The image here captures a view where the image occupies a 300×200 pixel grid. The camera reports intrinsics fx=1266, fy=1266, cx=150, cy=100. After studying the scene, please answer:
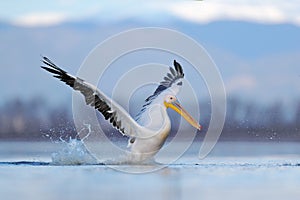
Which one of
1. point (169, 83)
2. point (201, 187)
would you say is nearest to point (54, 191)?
point (201, 187)

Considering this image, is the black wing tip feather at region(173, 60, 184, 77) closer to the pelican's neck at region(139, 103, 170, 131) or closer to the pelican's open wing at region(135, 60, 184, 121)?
the pelican's open wing at region(135, 60, 184, 121)

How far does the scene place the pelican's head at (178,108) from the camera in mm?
11797

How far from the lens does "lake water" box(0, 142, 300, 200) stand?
9.41 meters

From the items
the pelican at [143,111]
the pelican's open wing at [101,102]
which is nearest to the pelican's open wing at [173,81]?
the pelican at [143,111]

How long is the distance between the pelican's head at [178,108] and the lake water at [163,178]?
1.09ft

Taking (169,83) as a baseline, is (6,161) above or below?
below

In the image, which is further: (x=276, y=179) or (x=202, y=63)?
(x=202, y=63)

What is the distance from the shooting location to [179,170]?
36.2 feet

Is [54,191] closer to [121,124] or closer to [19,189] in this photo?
[19,189]

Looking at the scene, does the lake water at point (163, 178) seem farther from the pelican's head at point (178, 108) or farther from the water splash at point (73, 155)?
the pelican's head at point (178, 108)

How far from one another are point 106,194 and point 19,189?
77cm

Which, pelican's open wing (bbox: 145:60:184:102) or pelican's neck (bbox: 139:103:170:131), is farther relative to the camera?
pelican's open wing (bbox: 145:60:184:102)

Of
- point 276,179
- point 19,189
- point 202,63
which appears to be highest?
point 202,63

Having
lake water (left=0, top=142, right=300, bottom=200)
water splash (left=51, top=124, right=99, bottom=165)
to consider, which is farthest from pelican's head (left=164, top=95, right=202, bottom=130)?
water splash (left=51, top=124, right=99, bottom=165)
